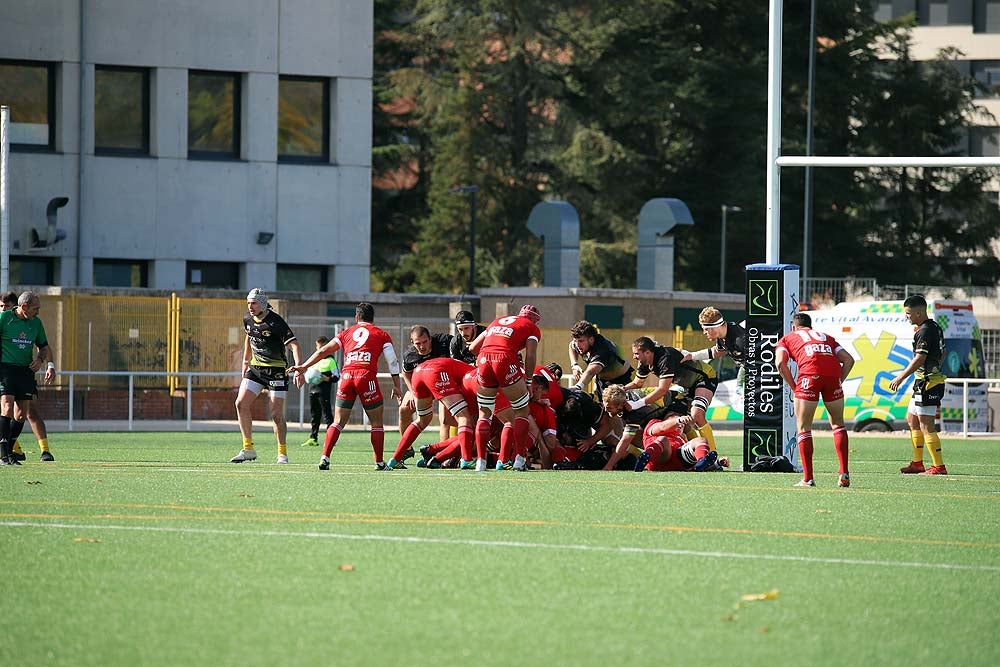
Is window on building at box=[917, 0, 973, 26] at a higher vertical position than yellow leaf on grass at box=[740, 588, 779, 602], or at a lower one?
higher

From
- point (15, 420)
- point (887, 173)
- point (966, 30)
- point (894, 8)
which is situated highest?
point (894, 8)

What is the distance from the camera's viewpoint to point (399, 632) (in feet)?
24.5

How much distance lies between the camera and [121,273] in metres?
37.0

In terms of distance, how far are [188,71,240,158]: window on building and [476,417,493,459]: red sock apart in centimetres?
2150

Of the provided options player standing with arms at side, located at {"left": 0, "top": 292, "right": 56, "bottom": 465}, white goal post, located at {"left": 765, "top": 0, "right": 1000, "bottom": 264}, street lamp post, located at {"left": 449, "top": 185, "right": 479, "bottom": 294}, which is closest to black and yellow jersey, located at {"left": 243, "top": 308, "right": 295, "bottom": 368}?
player standing with arms at side, located at {"left": 0, "top": 292, "right": 56, "bottom": 465}

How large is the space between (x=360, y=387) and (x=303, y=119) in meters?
22.3

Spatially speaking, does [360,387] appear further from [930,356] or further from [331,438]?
[930,356]

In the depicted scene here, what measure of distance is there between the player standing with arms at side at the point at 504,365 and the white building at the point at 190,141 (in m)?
20.7

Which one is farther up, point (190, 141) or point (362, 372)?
point (190, 141)

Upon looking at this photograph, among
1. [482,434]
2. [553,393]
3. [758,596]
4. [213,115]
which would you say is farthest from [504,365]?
[213,115]

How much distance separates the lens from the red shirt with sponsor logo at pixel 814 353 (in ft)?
51.7

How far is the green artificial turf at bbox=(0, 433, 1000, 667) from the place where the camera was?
7230mm

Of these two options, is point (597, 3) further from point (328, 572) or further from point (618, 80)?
point (328, 572)

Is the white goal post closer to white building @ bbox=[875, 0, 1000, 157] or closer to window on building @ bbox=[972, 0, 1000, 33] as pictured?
white building @ bbox=[875, 0, 1000, 157]
